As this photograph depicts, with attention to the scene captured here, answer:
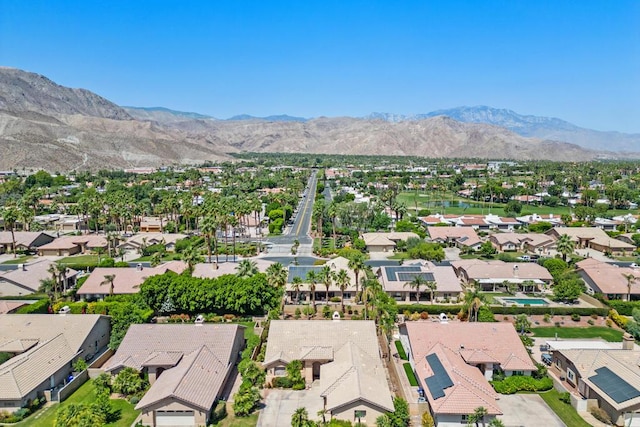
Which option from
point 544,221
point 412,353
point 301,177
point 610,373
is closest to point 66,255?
point 412,353

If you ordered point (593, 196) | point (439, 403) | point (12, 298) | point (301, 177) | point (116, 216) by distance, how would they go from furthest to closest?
point (301, 177)
point (593, 196)
point (116, 216)
point (12, 298)
point (439, 403)

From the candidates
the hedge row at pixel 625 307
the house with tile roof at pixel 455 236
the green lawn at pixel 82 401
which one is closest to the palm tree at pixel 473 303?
the hedge row at pixel 625 307

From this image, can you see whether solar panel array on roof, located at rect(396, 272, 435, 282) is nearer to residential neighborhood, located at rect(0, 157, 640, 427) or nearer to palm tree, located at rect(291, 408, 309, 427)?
residential neighborhood, located at rect(0, 157, 640, 427)

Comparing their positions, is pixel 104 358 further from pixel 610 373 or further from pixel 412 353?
pixel 610 373

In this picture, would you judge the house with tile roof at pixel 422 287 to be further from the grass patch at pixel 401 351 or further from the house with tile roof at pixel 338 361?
the house with tile roof at pixel 338 361

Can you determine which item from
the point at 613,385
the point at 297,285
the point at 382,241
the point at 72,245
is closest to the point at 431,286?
the point at 297,285

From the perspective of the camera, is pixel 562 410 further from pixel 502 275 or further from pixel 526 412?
pixel 502 275

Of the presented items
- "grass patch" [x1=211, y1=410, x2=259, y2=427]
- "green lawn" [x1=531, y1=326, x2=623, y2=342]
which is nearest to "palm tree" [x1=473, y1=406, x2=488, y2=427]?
"grass patch" [x1=211, y1=410, x2=259, y2=427]

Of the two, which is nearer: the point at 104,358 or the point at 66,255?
the point at 104,358
